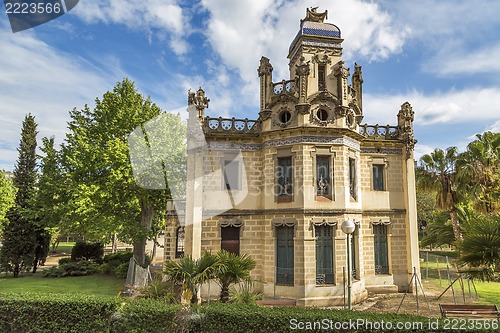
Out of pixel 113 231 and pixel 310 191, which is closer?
pixel 310 191

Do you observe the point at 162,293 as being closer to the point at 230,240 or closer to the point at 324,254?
the point at 230,240

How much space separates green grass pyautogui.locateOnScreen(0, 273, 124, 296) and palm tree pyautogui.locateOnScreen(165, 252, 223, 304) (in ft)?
32.6

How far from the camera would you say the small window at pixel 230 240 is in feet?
54.7

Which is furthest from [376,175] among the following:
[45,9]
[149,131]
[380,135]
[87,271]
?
[87,271]

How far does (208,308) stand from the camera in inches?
354

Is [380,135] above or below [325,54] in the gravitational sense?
below

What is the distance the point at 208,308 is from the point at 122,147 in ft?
42.7

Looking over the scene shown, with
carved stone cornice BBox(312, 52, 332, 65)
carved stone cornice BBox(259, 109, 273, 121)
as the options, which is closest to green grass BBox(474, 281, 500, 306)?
carved stone cornice BBox(259, 109, 273, 121)

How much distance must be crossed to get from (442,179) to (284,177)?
43.6 ft

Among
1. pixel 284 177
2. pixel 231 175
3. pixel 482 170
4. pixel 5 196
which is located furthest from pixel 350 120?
pixel 5 196

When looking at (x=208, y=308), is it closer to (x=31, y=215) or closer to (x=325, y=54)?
(x=325, y=54)

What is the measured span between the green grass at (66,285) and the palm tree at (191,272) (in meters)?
9.95

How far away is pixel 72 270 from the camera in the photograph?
24.7 metres

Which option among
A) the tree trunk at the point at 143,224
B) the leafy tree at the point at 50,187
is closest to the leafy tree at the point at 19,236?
the leafy tree at the point at 50,187
